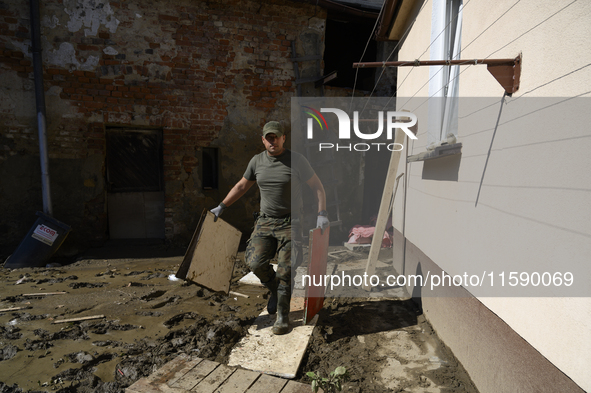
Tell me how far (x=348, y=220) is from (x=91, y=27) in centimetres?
616

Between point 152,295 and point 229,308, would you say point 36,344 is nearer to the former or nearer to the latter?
point 152,295

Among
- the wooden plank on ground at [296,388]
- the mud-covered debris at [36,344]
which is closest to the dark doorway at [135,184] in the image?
the mud-covered debris at [36,344]

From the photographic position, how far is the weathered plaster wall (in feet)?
20.3

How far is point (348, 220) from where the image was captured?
823 cm

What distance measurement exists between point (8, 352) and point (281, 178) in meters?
2.73

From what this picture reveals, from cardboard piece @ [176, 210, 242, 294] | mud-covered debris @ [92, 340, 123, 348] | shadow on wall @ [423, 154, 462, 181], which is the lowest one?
mud-covered debris @ [92, 340, 123, 348]

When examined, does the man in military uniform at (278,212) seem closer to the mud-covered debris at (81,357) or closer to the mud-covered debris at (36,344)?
→ the mud-covered debris at (81,357)

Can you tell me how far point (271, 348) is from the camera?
3.24 m

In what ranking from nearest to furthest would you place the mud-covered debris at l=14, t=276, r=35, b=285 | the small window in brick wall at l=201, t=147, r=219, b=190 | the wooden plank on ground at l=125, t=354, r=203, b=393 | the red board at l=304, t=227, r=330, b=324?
the wooden plank on ground at l=125, t=354, r=203, b=393 → the red board at l=304, t=227, r=330, b=324 → the mud-covered debris at l=14, t=276, r=35, b=285 → the small window in brick wall at l=201, t=147, r=219, b=190

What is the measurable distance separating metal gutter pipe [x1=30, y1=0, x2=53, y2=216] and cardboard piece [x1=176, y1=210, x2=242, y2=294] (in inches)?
153

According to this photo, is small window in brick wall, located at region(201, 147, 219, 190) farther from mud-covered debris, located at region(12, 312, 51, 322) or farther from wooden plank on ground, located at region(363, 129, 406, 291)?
mud-covered debris, located at region(12, 312, 51, 322)

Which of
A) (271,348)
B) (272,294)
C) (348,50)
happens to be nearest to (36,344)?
(271,348)

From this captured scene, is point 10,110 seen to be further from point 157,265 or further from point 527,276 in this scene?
point 527,276

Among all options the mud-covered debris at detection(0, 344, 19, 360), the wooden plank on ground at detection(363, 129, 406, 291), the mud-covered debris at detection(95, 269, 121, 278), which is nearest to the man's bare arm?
the wooden plank on ground at detection(363, 129, 406, 291)
